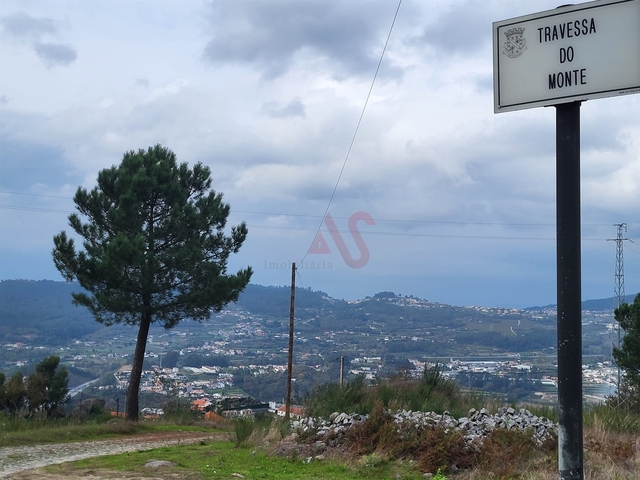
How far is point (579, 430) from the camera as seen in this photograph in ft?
10.1

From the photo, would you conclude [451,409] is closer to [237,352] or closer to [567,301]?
[567,301]

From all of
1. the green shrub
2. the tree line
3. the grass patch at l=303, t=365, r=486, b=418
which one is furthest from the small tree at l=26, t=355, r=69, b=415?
the grass patch at l=303, t=365, r=486, b=418

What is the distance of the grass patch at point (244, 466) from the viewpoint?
9.16 metres

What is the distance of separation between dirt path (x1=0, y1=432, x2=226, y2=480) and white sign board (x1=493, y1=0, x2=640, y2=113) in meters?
8.38

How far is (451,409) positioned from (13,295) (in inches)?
2427

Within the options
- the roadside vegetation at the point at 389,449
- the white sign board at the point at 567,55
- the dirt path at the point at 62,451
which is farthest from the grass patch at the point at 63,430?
the white sign board at the point at 567,55

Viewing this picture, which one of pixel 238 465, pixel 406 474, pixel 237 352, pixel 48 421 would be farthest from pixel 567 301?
pixel 237 352

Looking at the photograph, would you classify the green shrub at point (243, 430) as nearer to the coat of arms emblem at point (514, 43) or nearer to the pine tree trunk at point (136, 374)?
the pine tree trunk at point (136, 374)

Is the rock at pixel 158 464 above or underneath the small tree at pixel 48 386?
above

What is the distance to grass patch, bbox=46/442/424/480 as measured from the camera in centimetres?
916

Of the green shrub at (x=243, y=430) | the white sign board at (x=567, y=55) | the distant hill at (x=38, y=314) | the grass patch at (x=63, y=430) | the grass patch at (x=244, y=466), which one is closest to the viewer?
the white sign board at (x=567, y=55)

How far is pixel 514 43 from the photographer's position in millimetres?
3506

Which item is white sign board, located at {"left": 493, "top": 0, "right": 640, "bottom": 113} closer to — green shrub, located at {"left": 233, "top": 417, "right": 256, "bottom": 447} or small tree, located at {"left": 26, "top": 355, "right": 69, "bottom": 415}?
green shrub, located at {"left": 233, "top": 417, "right": 256, "bottom": 447}

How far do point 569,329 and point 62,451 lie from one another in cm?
1336
